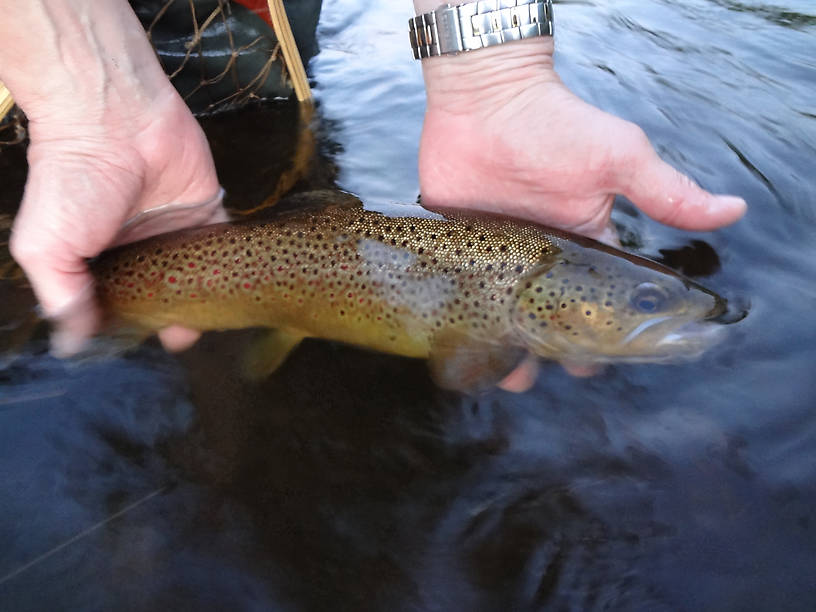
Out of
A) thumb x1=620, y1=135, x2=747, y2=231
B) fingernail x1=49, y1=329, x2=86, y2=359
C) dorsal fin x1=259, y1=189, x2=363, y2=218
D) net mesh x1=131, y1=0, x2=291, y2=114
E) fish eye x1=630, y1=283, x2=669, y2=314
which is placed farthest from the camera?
net mesh x1=131, y1=0, x2=291, y2=114

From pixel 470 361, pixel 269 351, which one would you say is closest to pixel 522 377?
pixel 470 361

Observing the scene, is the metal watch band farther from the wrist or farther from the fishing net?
the fishing net

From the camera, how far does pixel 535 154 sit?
2162 mm

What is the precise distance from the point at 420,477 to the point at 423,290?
1.95 ft

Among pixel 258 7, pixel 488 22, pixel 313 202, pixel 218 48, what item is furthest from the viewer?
pixel 218 48

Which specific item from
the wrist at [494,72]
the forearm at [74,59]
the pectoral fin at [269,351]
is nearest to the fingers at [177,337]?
the pectoral fin at [269,351]

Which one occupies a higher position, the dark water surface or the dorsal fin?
the dorsal fin

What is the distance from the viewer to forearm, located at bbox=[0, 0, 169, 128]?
2061 millimetres

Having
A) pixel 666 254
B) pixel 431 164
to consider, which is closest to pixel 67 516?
pixel 431 164

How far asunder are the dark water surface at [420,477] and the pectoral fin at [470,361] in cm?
5

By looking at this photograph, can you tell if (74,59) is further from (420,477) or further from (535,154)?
(420,477)

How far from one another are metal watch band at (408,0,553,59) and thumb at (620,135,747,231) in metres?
0.66

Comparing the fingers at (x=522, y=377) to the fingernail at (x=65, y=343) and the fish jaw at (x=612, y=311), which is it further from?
the fingernail at (x=65, y=343)

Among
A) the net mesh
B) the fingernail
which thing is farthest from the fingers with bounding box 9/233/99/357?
the net mesh
